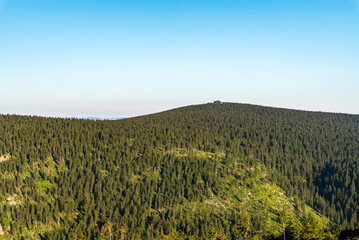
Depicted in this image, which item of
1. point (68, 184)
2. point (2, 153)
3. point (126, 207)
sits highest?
point (2, 153)

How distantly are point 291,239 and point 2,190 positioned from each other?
6321 inches

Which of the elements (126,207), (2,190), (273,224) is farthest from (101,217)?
(273,224)

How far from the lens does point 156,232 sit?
172 metres

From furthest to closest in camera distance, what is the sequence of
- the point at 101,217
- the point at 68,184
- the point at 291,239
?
the point at 68,184
the point at 101,217
the point at 291,239

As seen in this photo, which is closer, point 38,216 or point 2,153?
point 38,216

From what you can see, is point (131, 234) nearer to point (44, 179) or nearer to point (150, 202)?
point (150, 202)

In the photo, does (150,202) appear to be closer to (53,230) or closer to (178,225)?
A: (178,225)

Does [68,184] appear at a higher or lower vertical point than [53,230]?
higher

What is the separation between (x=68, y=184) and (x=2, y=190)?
1525 inches

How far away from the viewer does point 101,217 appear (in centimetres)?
18150

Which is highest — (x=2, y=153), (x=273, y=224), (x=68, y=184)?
(x=2, y=153)

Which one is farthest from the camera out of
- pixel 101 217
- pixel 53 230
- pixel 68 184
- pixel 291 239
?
pixel 68 184

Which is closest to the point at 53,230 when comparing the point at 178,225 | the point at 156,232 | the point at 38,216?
the point at 38,216

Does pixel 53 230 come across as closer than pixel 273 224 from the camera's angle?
Yes
